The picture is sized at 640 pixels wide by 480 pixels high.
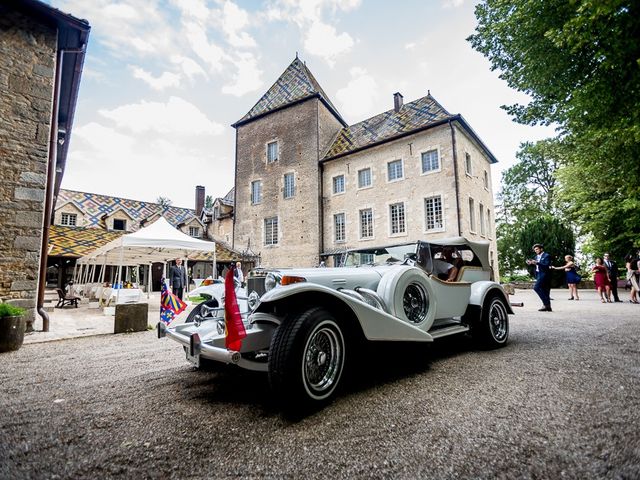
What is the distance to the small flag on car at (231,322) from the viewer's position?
2.29 m

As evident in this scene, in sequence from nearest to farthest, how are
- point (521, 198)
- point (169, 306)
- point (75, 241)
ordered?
point (169, 306), point (75, 241), point (521, 198)

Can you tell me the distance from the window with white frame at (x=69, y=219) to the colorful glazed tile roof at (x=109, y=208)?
0.62 metres

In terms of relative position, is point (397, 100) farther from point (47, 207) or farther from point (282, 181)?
point (47, 207)

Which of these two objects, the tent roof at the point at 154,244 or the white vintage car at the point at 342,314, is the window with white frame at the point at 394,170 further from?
the white vintage car at the point at 342,314

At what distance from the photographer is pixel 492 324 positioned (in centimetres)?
446

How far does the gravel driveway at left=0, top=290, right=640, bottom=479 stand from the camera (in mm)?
1656

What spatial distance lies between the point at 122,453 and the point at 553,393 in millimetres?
3295

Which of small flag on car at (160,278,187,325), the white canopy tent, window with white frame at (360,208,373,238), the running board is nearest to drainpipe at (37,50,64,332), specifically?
small flag on car at (160,278,187,325)

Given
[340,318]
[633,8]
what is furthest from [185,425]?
[633,8]

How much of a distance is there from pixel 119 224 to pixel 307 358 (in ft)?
89.0

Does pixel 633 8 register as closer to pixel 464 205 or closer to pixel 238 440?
pixel 238 440

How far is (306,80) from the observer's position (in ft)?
78.3

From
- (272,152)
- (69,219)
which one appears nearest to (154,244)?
(272,152)

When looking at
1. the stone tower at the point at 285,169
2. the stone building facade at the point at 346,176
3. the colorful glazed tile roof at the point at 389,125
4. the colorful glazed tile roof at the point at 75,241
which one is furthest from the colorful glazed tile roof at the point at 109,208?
the colorful glazed tile roof at the point at 389,125
